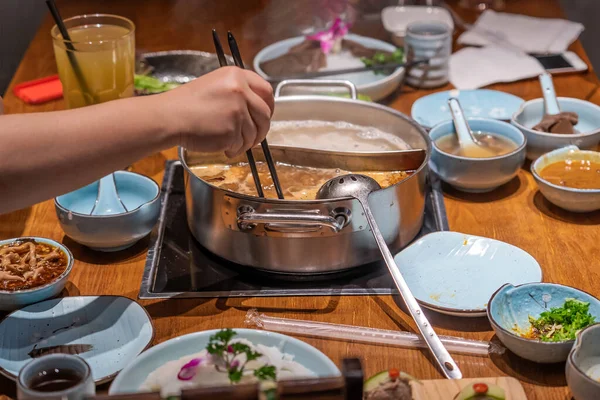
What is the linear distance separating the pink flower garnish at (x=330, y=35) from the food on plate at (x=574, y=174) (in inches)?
46.4

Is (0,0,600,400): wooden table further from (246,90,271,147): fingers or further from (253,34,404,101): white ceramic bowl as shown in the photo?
(246,90,271,147): fingers

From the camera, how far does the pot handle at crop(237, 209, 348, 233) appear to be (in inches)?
68.6

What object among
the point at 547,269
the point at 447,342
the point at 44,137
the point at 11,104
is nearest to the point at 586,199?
the point at 547,269

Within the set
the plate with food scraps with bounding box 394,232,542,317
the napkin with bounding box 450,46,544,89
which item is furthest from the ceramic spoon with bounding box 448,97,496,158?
the napkin with bounding box 450,46,544,89

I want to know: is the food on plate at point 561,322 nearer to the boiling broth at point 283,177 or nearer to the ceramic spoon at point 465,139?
the boiling broth at point 283,177

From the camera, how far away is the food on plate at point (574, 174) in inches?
89.1

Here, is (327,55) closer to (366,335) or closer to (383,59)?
(383,59)

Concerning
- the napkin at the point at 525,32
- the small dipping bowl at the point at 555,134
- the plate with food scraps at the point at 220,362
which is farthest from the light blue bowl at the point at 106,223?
the napkin at the point at 525,32

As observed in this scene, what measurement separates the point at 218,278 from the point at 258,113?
19.5 inches

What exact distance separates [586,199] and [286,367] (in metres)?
1.14

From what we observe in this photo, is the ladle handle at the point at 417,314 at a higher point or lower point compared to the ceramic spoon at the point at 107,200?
higher

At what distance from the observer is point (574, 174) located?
90.9 inches

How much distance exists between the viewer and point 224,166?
2248 millimetres

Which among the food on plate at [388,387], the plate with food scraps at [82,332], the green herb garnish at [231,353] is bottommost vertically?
the plate with food scraps at [82,332]
